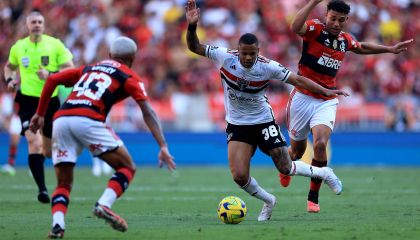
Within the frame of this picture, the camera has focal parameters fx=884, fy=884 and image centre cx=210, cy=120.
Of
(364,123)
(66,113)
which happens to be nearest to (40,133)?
(66,113)

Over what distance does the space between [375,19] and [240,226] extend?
702 inches

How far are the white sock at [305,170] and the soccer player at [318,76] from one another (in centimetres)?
50

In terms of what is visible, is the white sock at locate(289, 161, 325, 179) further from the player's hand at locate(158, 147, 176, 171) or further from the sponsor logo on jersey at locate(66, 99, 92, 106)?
the sponsor logo on jersey at locate(66, 99, 92, 106)

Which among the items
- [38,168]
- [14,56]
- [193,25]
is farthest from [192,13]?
[14,56]

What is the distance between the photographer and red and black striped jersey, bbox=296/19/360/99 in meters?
12.3

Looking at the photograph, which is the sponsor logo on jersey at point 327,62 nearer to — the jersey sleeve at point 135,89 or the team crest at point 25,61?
the jersey sleeve at point 135,89

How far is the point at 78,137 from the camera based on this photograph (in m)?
9.06

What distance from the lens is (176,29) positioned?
88.3 feet

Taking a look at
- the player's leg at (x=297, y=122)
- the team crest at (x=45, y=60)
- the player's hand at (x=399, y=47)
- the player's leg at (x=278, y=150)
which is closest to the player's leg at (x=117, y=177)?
the player's leg at (x=278, y=150)

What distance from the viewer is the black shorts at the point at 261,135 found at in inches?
447

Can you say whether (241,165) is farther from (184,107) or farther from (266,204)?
(184,107)

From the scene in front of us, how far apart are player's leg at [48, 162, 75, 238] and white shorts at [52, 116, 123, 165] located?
0.34 feet

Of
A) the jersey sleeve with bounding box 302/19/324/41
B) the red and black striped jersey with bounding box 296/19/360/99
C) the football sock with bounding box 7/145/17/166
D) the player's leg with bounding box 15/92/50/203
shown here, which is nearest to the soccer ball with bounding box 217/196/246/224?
the red and black striped jersey with bounding box 296/19/360/99

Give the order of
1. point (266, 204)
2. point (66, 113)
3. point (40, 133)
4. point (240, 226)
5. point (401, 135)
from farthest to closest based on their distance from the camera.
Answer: point (401, 135)
point (40, 133)
point (266, 204)
point (240, 226)
point (66, 113)
